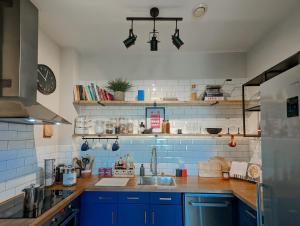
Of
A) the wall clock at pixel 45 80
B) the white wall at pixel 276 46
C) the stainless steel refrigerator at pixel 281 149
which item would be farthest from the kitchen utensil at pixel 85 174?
the white wall at pixel 276 46

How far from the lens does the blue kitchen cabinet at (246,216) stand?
204 centimetres

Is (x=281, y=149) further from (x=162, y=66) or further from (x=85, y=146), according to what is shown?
(x=85, y=146)

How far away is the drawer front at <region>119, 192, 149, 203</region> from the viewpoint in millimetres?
2643

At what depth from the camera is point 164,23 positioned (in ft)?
8.24

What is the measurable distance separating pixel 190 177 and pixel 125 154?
0.94 metres

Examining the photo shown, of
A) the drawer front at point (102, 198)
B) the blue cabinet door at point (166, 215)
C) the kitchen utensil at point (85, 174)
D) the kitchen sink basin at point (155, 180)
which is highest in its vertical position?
the kitchen utensil at point (85, 174)

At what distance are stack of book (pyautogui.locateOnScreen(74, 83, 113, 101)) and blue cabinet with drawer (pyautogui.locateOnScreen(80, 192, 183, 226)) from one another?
1.23 meters

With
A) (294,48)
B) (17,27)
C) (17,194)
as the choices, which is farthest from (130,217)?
(294,48)

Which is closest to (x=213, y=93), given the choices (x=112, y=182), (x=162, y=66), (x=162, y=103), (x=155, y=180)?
(x=162, y=103)

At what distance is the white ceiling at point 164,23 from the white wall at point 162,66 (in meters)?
0.16

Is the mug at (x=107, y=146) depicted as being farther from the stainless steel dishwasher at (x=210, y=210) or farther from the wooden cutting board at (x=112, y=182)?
the stainless steel dishwasher at (x=210, y=210)

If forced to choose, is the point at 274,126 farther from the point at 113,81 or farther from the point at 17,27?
the point at 113,81

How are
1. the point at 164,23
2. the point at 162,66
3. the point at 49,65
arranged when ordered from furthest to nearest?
the point at 162,66
the point at 49,65
the point at 164,23

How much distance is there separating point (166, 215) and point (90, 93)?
1.79 meters
